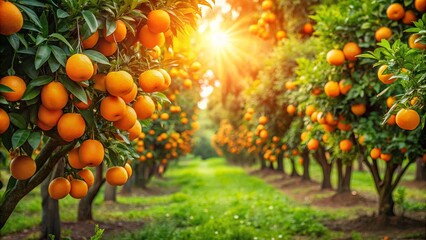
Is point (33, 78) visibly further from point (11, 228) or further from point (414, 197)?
point (414, 197)

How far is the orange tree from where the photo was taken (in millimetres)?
1910

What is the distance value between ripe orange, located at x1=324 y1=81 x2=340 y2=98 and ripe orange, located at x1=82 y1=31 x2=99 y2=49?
3.54 m

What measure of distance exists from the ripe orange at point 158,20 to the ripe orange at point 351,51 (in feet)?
10.9

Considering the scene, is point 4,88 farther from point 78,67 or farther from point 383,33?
point 383,33

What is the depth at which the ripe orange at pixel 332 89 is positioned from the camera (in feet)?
16.3

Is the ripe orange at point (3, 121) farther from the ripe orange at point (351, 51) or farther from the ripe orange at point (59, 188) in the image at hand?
the ripe orange at point (351, 51)

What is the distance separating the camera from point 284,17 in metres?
8.01

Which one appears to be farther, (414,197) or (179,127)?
(179,127)

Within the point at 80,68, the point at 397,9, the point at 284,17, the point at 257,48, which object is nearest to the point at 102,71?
the point at 80,68

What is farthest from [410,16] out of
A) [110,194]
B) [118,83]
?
[110,194]

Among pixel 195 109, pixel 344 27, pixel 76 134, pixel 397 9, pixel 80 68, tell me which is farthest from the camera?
pixel 195 109

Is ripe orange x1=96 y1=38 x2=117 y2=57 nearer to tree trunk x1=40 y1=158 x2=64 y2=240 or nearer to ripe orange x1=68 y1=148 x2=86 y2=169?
ripe orange x1=68 y1=148 x2=86 y2=169

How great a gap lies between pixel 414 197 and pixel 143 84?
12.9m

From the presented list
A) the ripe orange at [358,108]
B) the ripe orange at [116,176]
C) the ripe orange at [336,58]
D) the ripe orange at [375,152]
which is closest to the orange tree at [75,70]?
the ripe orange at [116,176]
